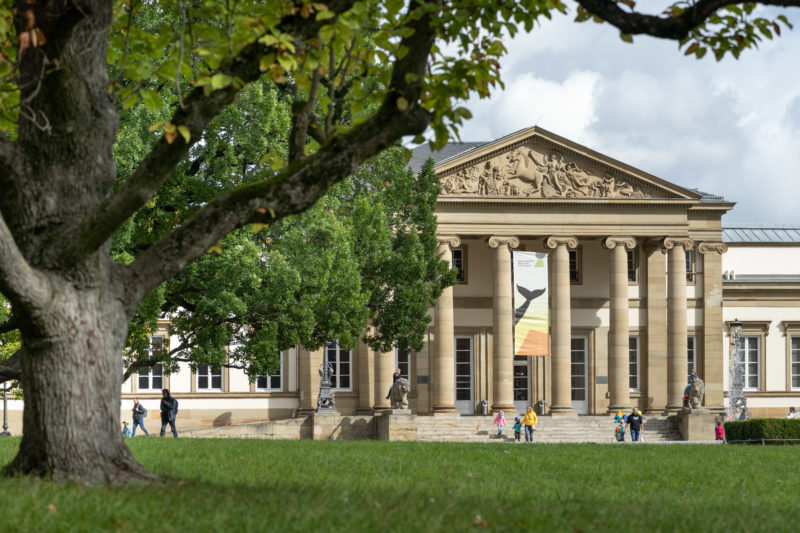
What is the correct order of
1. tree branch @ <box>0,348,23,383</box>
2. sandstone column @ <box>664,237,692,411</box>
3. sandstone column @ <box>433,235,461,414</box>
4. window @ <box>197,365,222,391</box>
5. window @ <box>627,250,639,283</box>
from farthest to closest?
1. window @ <box>627,250,639,283</box>
2. window @ <box>197,365,222,391</box>
3. sandstone column @ <box>664,237,692,411</box>
4. sandstone column @ <box>433,235,461,414</box>
5. tree branch @ <box>0,348,23,383</box>

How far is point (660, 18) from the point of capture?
391 inches

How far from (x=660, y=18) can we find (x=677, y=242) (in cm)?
4633

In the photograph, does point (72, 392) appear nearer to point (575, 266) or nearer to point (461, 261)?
point (461, 261)

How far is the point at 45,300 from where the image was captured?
10.4m

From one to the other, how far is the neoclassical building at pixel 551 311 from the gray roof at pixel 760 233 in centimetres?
1022

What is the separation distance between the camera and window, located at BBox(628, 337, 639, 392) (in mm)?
58719

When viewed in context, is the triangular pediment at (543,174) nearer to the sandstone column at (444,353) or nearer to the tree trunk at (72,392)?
the sandstone column at (444,353)

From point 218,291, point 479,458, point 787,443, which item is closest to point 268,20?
point 479,458

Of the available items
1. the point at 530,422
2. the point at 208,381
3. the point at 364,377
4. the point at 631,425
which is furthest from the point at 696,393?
the point at 208,381

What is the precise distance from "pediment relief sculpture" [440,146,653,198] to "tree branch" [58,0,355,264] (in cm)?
4318

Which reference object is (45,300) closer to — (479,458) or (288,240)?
(479,458)

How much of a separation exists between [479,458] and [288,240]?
10898mm

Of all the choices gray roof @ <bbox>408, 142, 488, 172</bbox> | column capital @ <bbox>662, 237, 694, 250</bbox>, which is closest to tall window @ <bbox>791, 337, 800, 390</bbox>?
column capital @ <bbox>662, 237, 694, 250</bbox>

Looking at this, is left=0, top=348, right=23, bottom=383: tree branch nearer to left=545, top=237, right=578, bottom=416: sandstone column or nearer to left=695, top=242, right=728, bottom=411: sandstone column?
left=545, top=237, right=578, bottom=416: sandstone column
